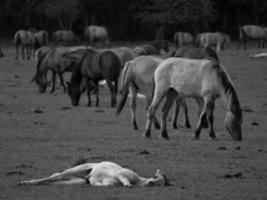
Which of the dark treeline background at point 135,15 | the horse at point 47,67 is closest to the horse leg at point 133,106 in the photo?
the horse at point 47,67

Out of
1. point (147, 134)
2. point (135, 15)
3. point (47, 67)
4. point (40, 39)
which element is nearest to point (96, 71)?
point (47, 67)

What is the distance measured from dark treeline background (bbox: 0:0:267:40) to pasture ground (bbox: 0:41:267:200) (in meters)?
34.6

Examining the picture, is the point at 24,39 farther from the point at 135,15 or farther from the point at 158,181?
the point at 158,181

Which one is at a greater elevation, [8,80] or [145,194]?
[145,194]

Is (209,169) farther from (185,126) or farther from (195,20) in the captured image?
(195,20)

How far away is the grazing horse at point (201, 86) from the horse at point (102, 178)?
15.5 ft

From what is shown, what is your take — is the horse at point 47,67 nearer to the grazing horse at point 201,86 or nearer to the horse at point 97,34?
the grazing horse at point 201,86

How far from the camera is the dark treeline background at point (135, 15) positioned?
56969mm

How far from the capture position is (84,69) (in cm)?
2247

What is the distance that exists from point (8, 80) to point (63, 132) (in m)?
15.6

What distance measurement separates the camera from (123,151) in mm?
12695

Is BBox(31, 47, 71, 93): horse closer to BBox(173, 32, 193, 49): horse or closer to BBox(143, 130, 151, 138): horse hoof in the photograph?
BBox(143, 130, 151, 138): horse hoof

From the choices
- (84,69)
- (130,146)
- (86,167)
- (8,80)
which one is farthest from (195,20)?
(86,167)

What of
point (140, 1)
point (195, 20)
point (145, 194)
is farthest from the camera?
point (140, 1)
